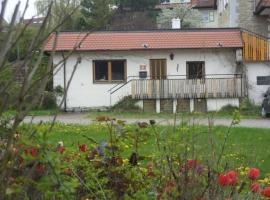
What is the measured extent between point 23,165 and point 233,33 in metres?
32.1

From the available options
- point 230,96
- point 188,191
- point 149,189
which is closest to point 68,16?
point 188,191

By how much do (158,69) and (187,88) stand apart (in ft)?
6.57

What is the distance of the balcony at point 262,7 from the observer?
3475 cm

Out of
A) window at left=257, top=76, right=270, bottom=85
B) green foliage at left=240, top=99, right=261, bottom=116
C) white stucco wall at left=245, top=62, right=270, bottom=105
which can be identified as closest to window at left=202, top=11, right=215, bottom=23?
white stucco wall at left=245, top=62, right=270, bottom=105

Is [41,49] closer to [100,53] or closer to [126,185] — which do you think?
[126,185]

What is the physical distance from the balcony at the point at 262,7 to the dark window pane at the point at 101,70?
878 centimetres

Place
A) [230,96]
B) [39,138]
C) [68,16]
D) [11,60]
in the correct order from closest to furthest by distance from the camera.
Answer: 1. [68,16]
2. [11,60]
3. [39,138]
4. [230,96]

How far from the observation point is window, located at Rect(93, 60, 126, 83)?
34594 mm

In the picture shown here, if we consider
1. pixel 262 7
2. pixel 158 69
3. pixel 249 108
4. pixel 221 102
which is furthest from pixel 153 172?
pixel 262 7

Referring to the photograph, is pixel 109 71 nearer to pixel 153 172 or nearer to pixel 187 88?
pixel 187 88

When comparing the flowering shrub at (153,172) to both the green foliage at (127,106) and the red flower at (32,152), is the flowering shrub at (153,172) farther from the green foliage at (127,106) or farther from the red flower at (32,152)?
the green foliage at (127,106)

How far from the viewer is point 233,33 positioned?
112ft

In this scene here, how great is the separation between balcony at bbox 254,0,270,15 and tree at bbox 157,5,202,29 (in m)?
28.6

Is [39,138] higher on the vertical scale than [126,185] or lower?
higher
